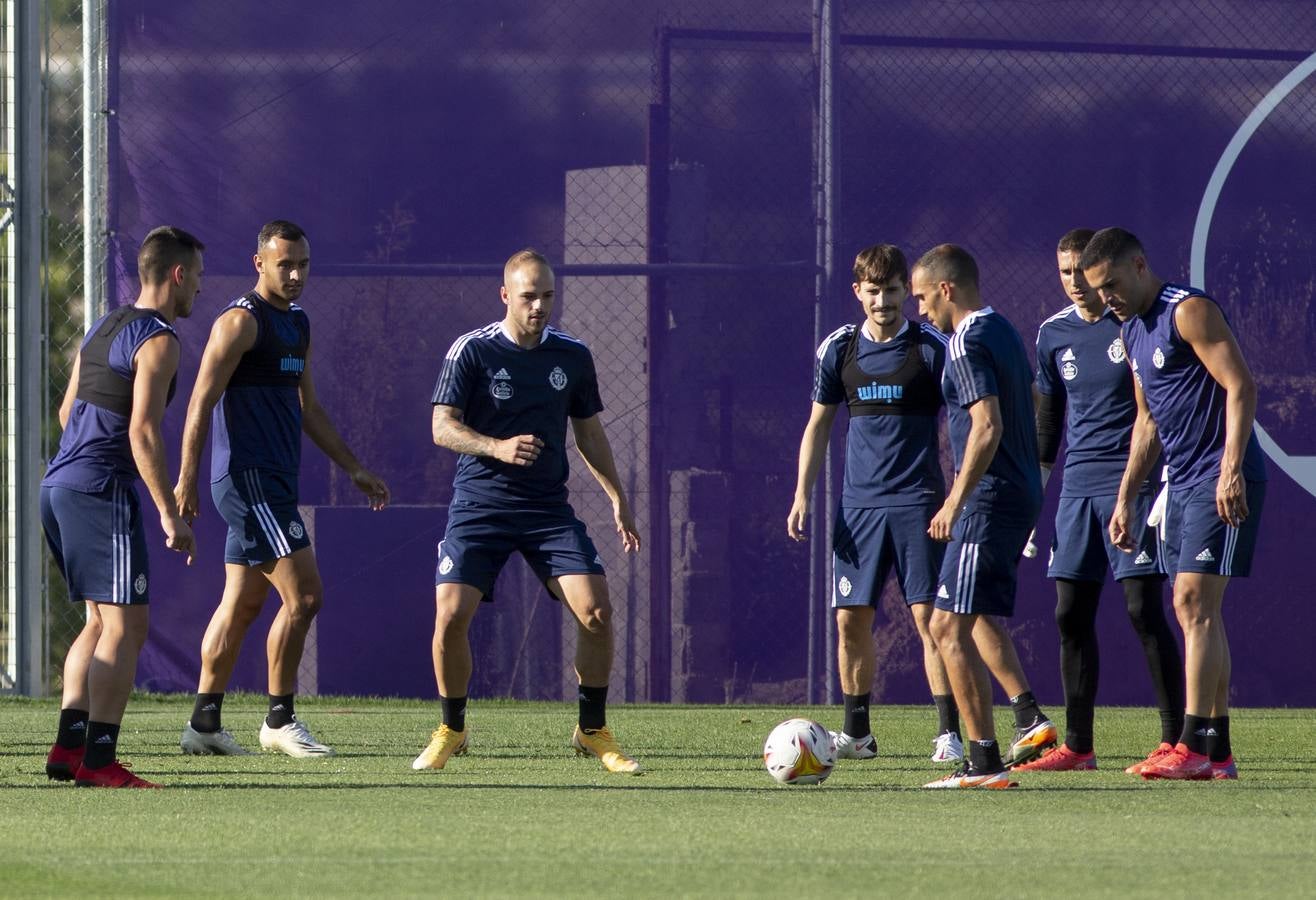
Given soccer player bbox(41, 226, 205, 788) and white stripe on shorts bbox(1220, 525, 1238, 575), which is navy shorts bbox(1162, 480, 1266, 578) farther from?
soccer player bbox(41, 226, 205, 788)

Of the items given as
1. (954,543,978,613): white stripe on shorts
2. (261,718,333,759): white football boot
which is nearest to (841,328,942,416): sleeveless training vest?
(954,543,978,613): white stripe on shorts

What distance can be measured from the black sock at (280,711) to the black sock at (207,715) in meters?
0.20

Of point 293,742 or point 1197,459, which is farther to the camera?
point 293,742

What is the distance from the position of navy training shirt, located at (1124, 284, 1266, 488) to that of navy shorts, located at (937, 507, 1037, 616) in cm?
59

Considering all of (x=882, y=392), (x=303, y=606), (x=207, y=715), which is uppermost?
(x=882, y=392)

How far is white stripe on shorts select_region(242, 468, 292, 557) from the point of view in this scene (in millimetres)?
7441

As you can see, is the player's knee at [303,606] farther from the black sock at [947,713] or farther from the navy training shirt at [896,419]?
the black sock at [947,713]

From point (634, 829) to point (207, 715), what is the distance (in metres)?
3.04

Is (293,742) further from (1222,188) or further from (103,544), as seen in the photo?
(1222,188)

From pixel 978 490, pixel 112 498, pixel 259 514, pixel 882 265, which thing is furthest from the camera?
pixel 259 514

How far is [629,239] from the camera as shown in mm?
10273

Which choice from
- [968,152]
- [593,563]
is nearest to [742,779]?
[593,563]

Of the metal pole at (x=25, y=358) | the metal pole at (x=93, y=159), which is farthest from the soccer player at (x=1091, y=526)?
the metal pole at (x=25, y=358)

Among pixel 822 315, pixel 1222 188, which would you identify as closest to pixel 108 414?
pixel 822 315
